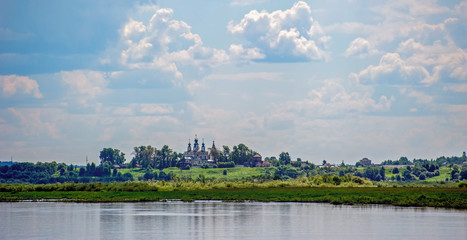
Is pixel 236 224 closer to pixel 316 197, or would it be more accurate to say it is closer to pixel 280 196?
pixel 316 197

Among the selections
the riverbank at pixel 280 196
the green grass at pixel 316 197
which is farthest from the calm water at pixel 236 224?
the riverbank at pixel 280 196

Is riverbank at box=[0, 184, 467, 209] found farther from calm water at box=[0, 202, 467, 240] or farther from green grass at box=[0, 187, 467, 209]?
calm water at box=[0, 202, 467, 240]

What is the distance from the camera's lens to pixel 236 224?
55719 mm

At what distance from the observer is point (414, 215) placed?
64438 mm

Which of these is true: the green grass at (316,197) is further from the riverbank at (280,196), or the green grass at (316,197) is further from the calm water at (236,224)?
the calm water at (236,224)

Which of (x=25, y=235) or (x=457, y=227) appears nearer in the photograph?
(x=25, y=235)

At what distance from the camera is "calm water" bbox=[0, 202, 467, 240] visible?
47812 millimetres

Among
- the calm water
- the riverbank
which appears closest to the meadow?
the riverbank

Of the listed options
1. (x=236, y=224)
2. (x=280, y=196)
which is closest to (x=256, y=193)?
(x=280, y=196)

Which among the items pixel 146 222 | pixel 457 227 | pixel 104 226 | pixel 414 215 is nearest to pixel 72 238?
pixel 104 226

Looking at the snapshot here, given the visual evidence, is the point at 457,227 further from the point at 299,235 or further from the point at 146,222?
the point at 146,222

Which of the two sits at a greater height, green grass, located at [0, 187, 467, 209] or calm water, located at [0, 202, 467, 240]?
green grass, located at [0, 187, 467, 209]

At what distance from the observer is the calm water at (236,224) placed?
47.8m

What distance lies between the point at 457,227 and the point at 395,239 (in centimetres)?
989
